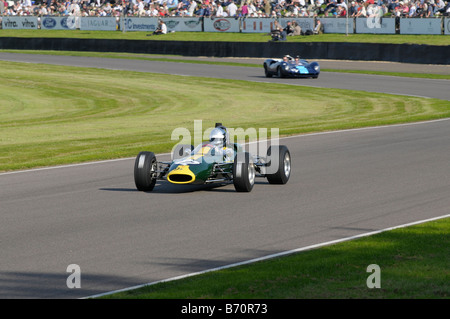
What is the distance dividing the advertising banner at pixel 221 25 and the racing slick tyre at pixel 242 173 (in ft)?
131

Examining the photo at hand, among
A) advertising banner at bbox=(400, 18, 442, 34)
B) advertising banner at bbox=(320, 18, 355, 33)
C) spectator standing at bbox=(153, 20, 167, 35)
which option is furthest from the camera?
spectator standing at bbox=(153, 20, 167, 35)

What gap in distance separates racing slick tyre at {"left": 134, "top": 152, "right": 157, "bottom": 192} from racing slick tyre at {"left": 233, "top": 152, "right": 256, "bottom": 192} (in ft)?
4.12

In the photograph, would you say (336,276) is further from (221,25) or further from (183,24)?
(183,24)

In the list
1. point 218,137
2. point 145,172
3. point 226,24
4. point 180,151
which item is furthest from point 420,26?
point 145,172

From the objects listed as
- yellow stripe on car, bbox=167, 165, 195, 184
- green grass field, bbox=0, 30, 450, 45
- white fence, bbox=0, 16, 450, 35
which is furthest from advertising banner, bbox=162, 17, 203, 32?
yellow stripe on car, bbox=167, 165, 195, 184

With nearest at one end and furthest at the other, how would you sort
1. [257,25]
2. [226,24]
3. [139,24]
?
[257,25]
[226,24]
[139,24]

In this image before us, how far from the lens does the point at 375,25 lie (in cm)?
4472

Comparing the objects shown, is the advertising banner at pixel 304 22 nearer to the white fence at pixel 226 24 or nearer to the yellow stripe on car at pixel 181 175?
the white fence at pixel 226 24

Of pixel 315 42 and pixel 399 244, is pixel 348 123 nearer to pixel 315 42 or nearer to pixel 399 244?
pixel 399 244

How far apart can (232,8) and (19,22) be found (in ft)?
64.1

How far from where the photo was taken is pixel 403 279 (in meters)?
7.13

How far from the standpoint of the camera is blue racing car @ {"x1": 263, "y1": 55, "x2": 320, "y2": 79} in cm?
3569

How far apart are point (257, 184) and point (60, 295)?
21.5ft

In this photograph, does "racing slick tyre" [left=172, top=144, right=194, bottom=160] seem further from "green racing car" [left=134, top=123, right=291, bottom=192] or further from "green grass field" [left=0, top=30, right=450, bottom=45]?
"green grass field" [left=0, top=30, right=450, bottom=45]
